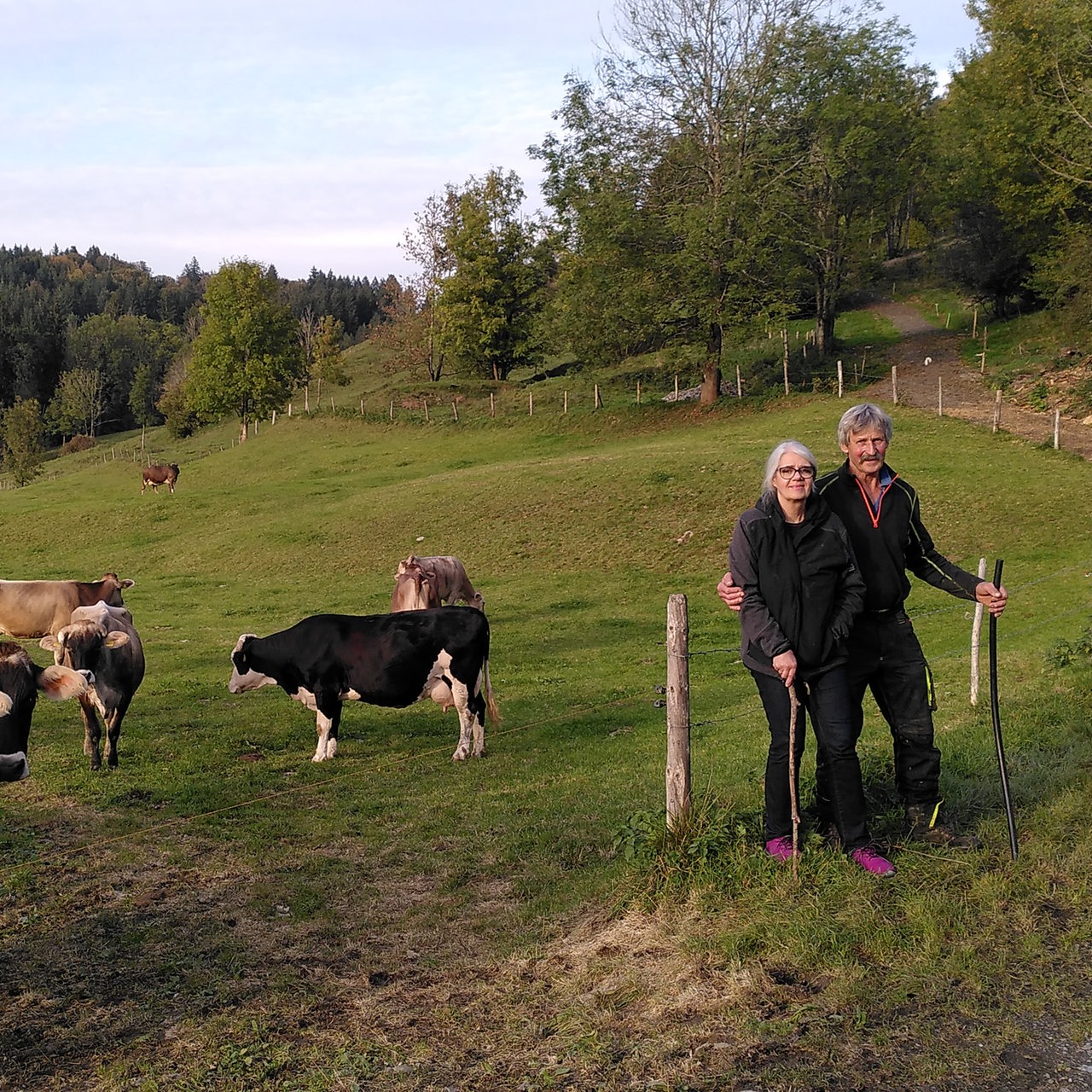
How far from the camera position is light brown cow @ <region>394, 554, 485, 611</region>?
16969 mm

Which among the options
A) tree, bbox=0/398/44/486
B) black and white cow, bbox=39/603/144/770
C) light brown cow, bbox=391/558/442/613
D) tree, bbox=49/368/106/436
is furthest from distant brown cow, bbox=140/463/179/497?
tree, bbox=49/368/106/436

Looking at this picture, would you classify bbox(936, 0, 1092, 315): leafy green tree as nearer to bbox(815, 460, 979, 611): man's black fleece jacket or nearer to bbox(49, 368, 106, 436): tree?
bbox(815, 460, 979, 611): man's black fleece jacket

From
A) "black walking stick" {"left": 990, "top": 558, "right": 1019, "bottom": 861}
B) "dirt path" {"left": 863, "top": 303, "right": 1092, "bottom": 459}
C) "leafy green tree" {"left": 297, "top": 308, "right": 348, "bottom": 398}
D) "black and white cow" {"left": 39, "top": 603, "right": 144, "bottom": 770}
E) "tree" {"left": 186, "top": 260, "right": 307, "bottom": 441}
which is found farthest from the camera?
"leafy green tree" {"left": 297, "top": 308, "right": 348, "bottom": 398}

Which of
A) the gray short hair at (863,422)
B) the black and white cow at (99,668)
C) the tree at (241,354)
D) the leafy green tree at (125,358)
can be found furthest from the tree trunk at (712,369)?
the leafy green tree at (125,358)

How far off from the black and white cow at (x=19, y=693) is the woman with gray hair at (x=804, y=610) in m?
5.42

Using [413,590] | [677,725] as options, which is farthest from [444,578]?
[677,725]

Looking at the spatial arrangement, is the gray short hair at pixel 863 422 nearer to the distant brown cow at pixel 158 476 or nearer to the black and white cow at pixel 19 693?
the black and white cow at pixel 19 693

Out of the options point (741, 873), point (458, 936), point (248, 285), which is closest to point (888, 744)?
point (741, 873)

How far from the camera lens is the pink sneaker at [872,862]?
568 cm

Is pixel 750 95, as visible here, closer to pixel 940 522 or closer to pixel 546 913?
pixel 940 522

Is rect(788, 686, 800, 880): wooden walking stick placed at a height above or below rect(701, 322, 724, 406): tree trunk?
below

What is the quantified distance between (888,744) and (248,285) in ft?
178

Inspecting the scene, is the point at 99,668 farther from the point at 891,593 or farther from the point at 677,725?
the point at 891,593

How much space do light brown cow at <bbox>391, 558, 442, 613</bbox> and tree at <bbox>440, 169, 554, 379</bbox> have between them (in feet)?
125
